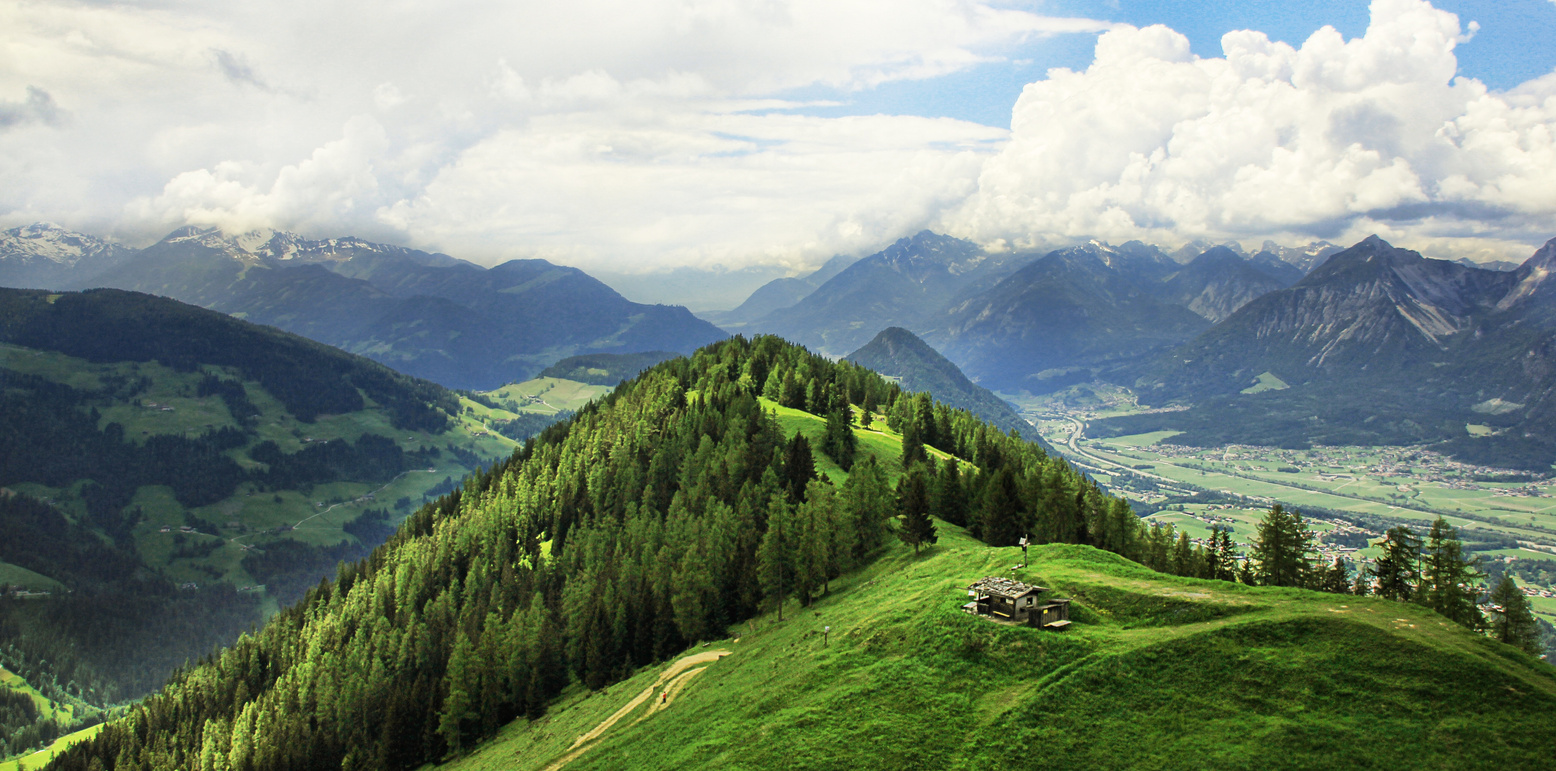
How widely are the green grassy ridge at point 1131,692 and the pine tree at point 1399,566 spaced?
2521 centimetres

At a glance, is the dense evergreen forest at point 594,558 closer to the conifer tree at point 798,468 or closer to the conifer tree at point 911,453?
the conifer tree at point 798,468

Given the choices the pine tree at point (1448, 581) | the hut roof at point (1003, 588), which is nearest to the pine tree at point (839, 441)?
the hut roof at point (1003, 588)

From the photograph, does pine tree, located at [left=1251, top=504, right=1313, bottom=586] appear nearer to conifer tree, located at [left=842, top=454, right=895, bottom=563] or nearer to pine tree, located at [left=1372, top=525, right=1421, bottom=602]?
Result: pine tree, located at [left=1372, top=525, right=1421, bottom=602]

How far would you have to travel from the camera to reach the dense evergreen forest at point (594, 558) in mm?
83125

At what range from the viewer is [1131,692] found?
4022cm

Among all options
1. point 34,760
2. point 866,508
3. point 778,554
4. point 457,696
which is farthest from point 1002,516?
point 34,760

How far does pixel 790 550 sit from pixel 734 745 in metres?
33.4

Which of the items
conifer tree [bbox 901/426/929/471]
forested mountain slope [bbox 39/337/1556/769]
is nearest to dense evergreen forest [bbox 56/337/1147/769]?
forested mountain slope [bbox 39/337/1556/769]

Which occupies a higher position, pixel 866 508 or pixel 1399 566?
pixel 866 508

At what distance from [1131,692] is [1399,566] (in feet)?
147

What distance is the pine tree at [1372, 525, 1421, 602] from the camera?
63.2m

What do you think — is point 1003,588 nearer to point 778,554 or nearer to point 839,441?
point 778,554

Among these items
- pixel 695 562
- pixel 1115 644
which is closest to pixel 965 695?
pixel 1115 644

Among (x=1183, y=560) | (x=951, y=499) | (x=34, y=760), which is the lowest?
(x=34, y=760)
